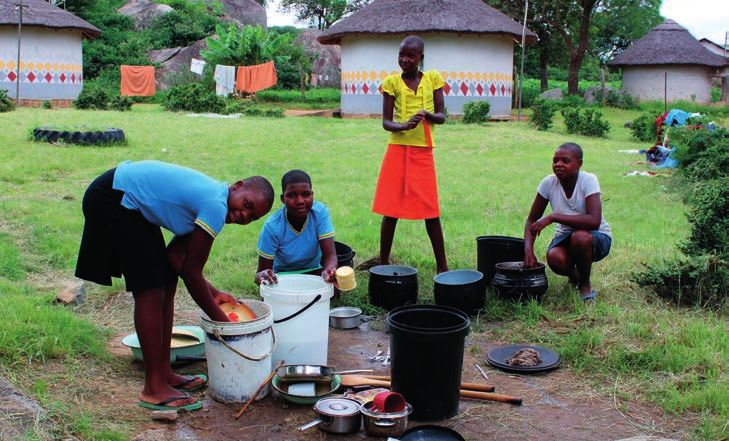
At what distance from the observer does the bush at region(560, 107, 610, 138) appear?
14.9 meters

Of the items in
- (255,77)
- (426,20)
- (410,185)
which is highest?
(426,20)

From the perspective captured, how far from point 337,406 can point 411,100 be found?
257 centimetres

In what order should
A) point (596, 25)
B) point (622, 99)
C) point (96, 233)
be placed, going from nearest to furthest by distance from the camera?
point (96, 233) < point (622, 99) < point (596, 25)

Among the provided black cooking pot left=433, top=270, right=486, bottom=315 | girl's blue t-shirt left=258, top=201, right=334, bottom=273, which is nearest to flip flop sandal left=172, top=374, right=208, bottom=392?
girl's blue t-shirt left=258, top=201, right=334, bottom=273

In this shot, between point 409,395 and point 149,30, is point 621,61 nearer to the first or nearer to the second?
point 149,30

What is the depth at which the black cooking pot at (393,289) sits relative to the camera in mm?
4289

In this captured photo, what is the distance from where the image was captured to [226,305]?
10.6 feet

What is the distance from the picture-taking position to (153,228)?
2.93 m

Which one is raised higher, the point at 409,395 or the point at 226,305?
the point at 226,305

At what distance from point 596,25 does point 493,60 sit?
1763 centimetres

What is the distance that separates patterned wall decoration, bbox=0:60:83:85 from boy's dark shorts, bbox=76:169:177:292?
21398 millimetres

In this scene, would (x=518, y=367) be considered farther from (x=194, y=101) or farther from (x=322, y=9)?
(x=322, y=9)

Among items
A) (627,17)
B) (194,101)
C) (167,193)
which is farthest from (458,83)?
(627,17)

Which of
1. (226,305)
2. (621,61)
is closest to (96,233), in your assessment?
(226,305)
